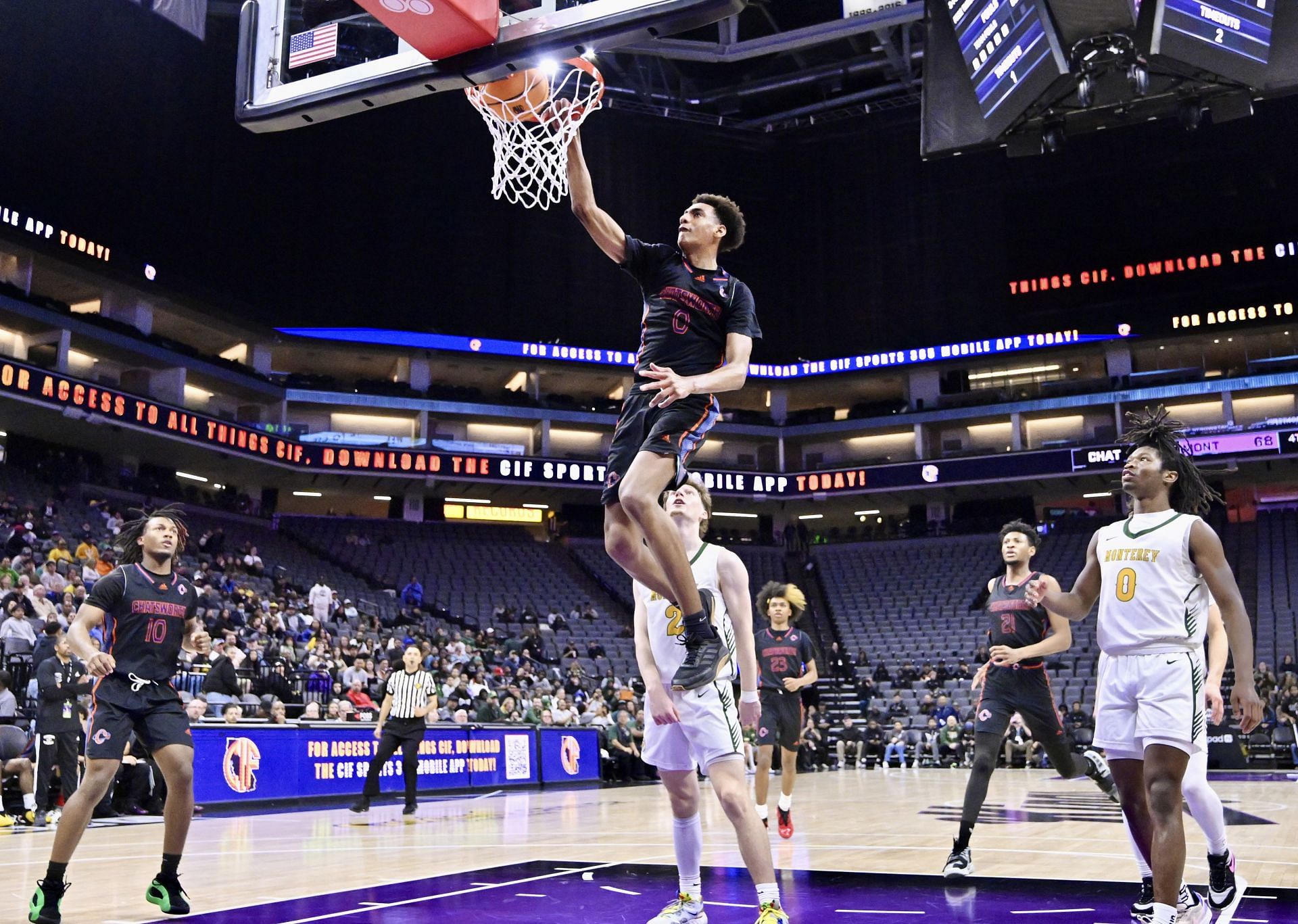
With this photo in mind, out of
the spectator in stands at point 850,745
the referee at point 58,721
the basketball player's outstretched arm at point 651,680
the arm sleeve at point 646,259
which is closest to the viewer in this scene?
the basketball player's outstretched arm at point 651,680

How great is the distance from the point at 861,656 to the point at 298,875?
2673cm

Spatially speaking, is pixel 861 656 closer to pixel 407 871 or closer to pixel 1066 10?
pixel 1066 10

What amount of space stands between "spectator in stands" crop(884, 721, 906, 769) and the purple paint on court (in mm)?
20001

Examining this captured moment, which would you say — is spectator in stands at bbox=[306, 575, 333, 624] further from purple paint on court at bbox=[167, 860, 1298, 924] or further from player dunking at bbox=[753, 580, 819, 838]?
purple paint on court at bbox=[167, 860, 1298, 924]

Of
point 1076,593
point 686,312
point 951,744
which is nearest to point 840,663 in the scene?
point 951,744

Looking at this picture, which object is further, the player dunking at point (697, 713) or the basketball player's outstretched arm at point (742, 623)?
the basketball player's outstretched arm at point (742, 623)

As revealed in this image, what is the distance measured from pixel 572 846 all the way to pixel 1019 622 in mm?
4136

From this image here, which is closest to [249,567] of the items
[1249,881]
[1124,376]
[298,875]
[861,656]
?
[861,656]

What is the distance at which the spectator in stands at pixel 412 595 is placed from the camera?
107 ft

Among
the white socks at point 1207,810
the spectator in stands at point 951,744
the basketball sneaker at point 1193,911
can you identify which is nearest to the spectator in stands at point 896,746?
the spectator in stands at point 951,744

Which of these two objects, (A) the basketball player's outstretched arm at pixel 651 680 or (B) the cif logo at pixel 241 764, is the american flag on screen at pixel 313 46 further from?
(B) the cif logo at pixel 241 764

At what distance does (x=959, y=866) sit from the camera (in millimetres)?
7059

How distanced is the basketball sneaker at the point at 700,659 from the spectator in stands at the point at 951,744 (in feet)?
73.8

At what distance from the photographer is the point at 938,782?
20062mm
